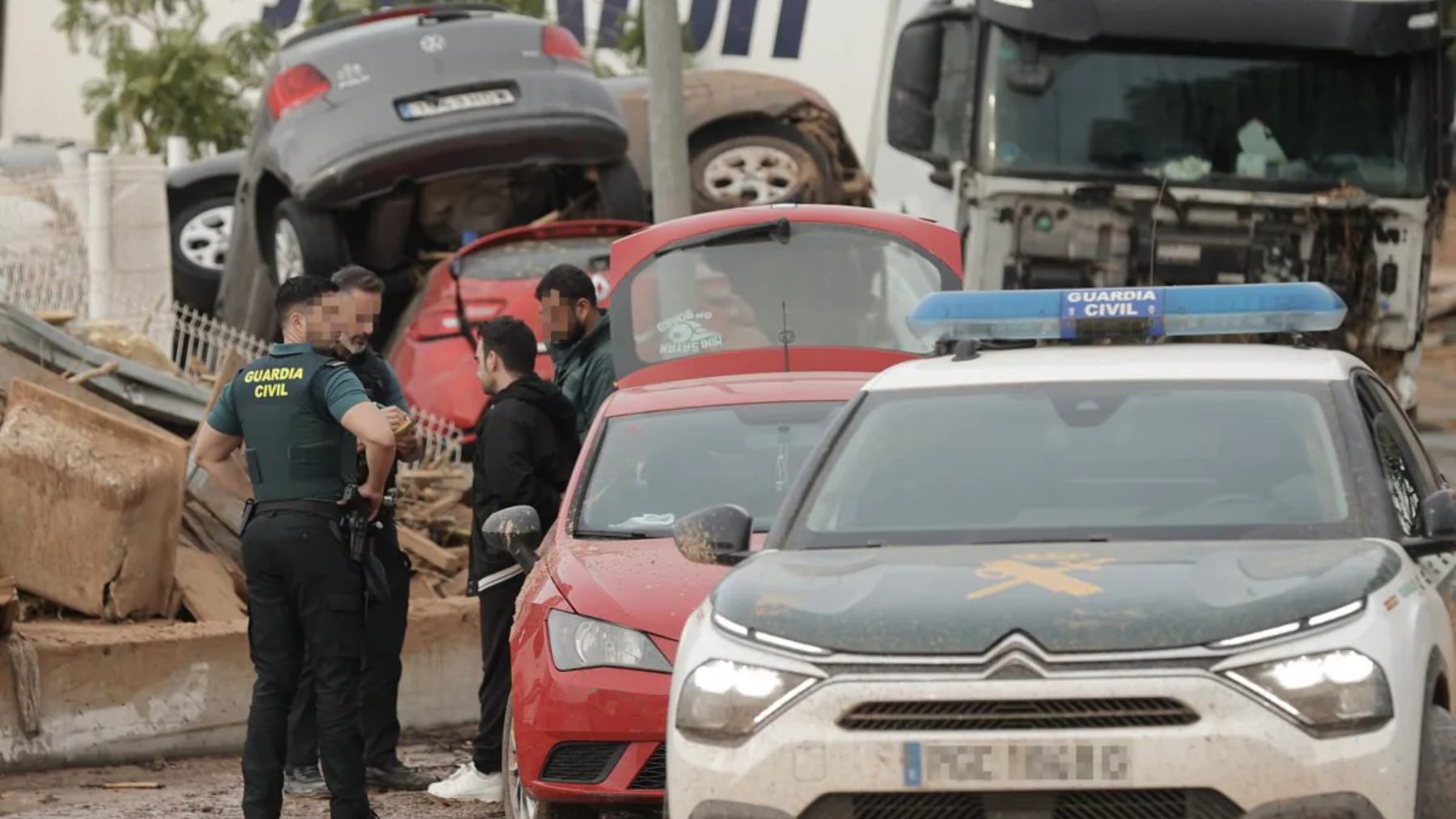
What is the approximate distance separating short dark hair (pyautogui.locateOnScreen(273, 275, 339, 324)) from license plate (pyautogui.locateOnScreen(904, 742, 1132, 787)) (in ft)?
10.7

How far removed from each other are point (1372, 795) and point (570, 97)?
10.9 m

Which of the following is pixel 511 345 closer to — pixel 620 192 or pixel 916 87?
pixel 916 87

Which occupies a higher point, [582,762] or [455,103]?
[455,103]

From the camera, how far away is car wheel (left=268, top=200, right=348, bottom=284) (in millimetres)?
15328

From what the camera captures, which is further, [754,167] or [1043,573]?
[754,167]

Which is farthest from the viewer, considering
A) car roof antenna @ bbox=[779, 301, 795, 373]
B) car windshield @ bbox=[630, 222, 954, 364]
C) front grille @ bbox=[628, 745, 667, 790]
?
car windshield @ bbox=[630, 222, 954, 364]

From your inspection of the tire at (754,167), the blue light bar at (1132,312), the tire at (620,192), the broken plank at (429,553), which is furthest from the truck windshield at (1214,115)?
the blue light bar at (1132,312)

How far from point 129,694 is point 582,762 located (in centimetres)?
302

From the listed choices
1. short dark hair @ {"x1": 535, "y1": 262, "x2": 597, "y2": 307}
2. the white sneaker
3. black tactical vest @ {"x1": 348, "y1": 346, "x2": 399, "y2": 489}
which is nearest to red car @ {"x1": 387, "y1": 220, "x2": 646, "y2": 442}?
short dark hair @ {"x1": 535, "y1": 262, "x2": 597, "y2": 307}

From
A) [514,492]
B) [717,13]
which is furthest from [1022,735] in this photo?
[717,13]

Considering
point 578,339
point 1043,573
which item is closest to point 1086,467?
point 1043,573

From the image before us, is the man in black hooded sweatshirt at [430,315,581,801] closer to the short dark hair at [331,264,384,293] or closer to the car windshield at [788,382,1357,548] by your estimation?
the short dark hair at [331,264,384,293]

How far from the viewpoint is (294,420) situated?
308 inches

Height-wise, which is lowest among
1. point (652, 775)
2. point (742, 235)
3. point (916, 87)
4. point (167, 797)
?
point (167, 797)
